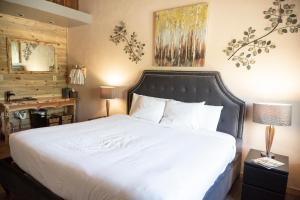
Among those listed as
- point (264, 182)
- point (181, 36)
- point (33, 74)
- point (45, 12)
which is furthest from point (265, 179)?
point (33, 74)

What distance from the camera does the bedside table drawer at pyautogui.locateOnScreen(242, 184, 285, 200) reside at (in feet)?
6.45

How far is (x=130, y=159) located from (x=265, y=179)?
53.1 inches

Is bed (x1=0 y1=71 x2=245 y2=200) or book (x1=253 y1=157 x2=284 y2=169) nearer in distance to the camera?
bed (x1=0 y1=71 x2=245 y2=200)

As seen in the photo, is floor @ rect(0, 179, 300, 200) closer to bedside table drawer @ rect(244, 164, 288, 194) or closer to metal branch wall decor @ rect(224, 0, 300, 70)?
bedside table drawer @ rect(244, 164, 288, 194)

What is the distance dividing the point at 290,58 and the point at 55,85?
435cm

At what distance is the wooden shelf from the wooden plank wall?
190 millimetres

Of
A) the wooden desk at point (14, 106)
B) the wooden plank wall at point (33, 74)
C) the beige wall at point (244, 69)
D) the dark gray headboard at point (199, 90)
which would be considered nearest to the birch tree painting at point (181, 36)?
the beige wall at point (244, 69)

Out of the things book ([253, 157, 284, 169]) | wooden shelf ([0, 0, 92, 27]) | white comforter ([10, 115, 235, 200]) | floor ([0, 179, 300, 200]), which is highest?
wooden shelf ([0, 0, 92, 27])

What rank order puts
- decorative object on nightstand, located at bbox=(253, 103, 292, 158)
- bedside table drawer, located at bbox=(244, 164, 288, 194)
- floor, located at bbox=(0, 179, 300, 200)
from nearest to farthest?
bedside table drawer, located at bbox=(244, 164, 288, 194), decorative object on nightstand, located at bbox=(253, 103, 292, 158), floor, located at bbox=(0, 179, 300, 200)

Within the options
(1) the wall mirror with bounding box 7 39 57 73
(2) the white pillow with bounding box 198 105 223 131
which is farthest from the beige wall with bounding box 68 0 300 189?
(1) the wall mirror with bounding box 7 39 57 73

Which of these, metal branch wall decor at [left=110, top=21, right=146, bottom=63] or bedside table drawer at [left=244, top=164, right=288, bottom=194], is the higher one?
metal branch wall decor at [left=110, top=21, right=146, bottom=63]

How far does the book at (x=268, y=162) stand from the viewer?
6.58 feet

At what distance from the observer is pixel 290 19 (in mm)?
2305

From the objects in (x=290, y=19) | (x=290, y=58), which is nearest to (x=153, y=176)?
(x=290, y=58)
